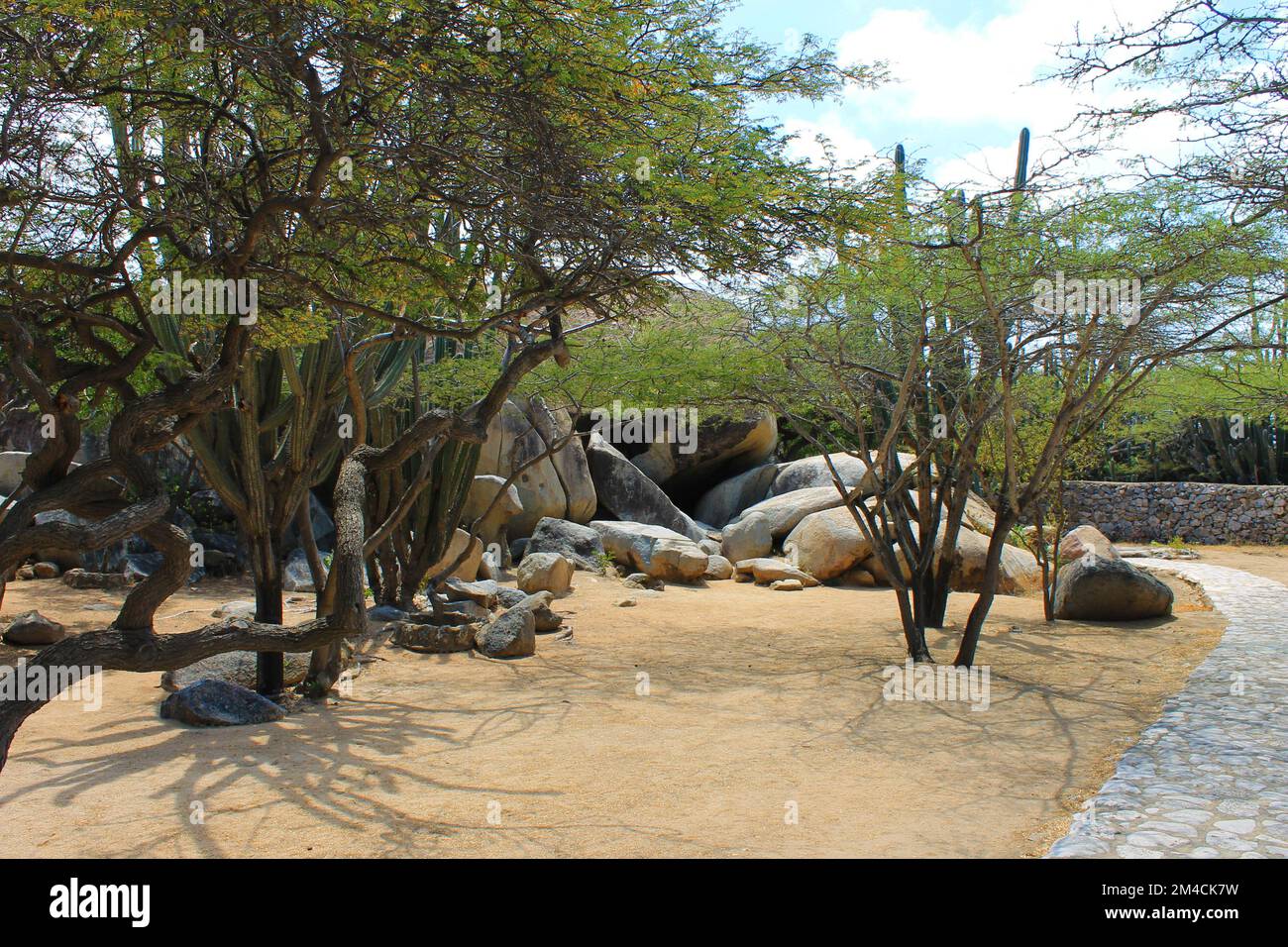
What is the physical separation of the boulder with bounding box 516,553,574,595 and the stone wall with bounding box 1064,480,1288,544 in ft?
45.1

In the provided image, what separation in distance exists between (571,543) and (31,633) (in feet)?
27.9

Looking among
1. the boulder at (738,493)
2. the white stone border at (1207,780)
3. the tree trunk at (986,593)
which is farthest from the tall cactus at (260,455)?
the boulder at (738,493)

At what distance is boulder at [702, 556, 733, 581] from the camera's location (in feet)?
56.4

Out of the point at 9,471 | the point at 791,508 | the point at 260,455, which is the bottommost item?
the point at 791,508

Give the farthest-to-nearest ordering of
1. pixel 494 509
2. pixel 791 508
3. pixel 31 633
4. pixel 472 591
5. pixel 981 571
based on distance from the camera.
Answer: pixel 791 508 → pixel 494 509 → pixel 981 571 → pixel 472 591 → pixel 31 633

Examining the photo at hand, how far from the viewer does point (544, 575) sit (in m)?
14.2

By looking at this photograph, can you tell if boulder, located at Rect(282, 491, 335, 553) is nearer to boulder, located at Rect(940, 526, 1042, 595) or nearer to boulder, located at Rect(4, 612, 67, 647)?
boulder, located at Rect(4, 612, 67, 647)

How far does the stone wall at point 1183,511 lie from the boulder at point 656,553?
10918mm

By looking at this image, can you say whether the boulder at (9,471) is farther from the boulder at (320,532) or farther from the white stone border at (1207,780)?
the white stone border at (1207,780)

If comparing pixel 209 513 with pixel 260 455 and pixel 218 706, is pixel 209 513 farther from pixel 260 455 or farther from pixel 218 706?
pixel 218 706

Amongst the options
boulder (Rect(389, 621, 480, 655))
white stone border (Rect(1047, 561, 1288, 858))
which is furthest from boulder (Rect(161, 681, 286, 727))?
white stone border (Rect(1047, 561, 1288, 858))

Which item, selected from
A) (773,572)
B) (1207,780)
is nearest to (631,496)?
(773,572)

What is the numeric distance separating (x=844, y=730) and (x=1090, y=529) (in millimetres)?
12086
